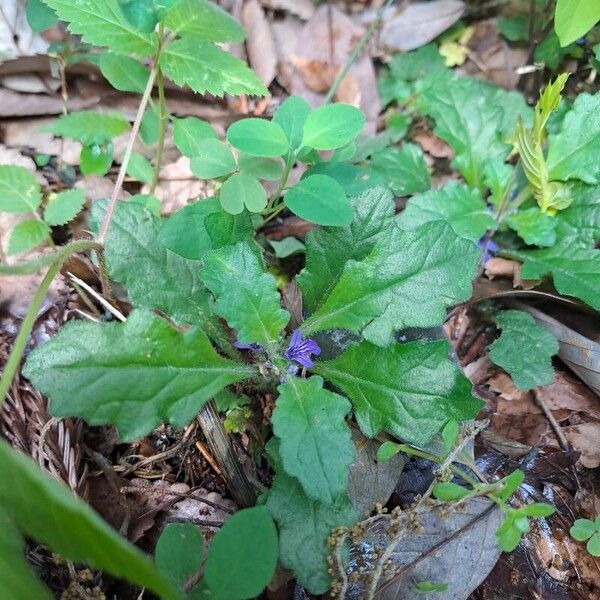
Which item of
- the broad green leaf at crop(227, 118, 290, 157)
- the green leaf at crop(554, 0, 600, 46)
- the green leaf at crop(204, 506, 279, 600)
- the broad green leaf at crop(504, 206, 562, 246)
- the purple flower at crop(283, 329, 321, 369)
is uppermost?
the green leaf at crop(554, 0, 600, 46)

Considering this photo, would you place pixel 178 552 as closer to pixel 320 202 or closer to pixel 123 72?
pixel 320 202

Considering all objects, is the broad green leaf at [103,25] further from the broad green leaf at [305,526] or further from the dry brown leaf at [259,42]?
the broad green leaf at [305,526]

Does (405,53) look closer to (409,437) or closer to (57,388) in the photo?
(409,437)

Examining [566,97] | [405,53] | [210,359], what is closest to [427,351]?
[210,359]

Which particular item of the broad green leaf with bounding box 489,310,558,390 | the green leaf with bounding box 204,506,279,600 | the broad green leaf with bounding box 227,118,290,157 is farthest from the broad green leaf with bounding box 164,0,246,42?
the green leaf with bounding box 204,506,279,600

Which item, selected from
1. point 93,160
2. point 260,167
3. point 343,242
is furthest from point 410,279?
point 93,160

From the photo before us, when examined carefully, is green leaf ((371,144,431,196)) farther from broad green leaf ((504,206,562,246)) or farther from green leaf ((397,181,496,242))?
broad green leaf ((504,206,562,246))
